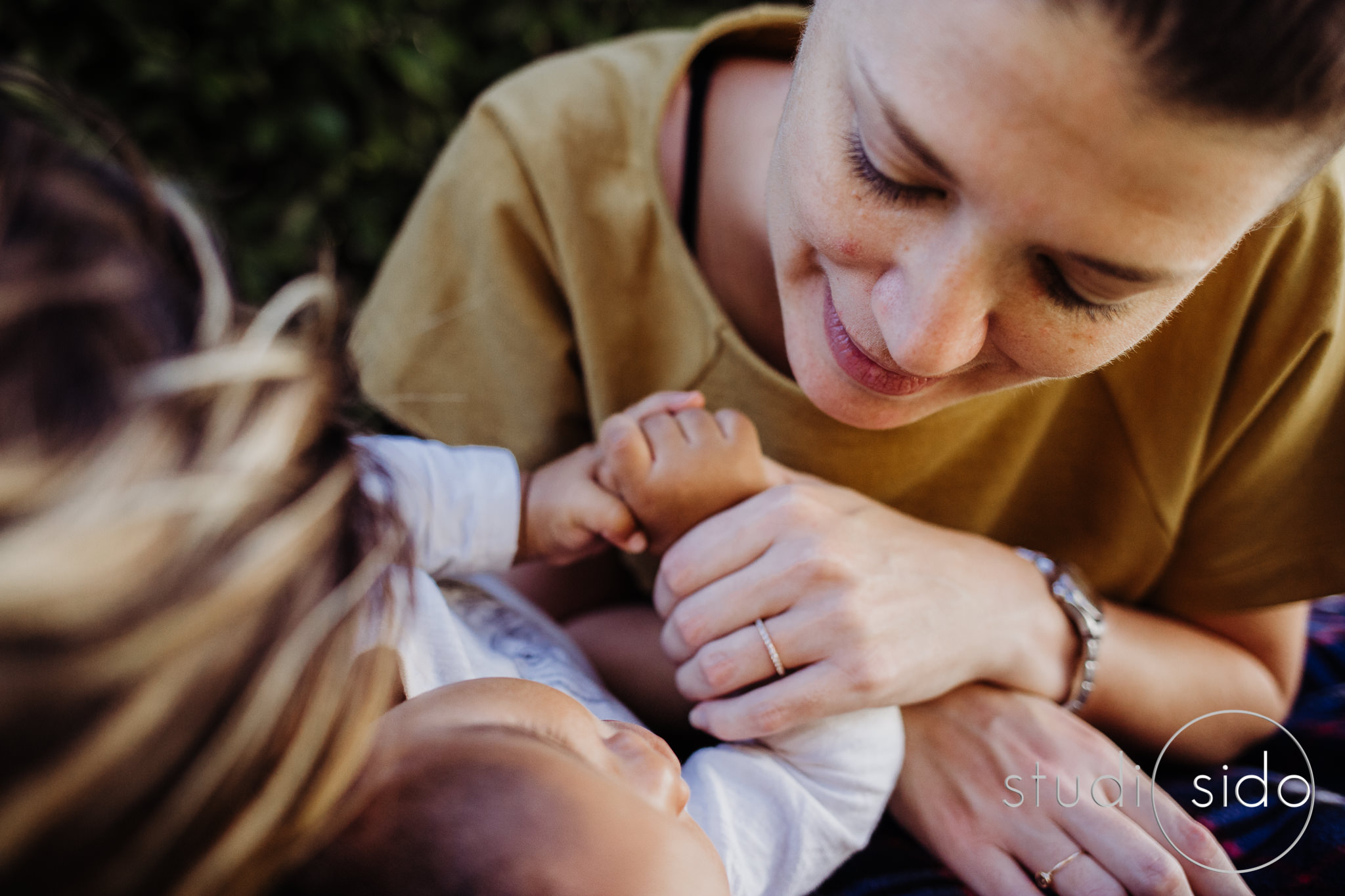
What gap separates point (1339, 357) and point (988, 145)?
92cm

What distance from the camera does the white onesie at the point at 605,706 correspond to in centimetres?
106

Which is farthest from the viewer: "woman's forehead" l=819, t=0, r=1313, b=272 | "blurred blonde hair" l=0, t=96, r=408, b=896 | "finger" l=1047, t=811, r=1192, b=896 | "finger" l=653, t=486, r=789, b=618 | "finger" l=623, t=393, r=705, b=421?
"finger" l=623, t=393, r=705, b=421

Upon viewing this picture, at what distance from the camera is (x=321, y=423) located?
0.74 meters

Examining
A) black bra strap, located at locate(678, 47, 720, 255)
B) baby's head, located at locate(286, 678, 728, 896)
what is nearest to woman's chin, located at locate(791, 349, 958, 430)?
black bra strap, located at locate(678, 47, 720, 255)

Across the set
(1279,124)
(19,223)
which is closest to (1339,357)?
(1279,124)

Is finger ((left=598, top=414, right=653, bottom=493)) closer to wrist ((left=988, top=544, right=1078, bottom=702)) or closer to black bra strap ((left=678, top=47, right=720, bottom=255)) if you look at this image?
black bra strap ((left=678, top=47, right=720, bottom=255))

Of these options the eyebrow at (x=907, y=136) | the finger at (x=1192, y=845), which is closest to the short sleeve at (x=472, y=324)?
the eyebrow at (x=907, y=136)

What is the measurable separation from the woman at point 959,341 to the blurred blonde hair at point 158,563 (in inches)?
22.3

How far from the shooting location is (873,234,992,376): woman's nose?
2.66ft

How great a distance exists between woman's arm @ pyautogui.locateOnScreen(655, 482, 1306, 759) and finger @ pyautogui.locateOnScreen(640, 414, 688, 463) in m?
0.12

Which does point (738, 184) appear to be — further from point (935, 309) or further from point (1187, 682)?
point (1187, 682)

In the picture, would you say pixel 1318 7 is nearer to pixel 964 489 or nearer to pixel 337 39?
pixel 964 489

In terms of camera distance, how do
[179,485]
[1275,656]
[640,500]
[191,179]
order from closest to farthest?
[179,485]
[640,500]
[1275,656]
[191,179]

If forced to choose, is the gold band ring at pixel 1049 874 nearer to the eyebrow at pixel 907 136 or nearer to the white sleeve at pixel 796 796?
the white sleeve at pixel 796 796
